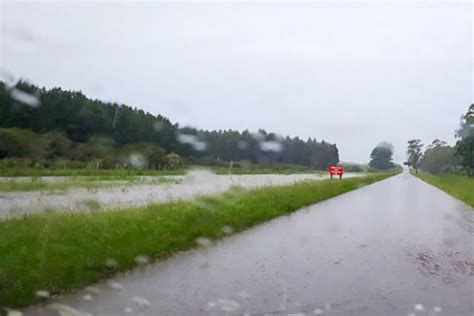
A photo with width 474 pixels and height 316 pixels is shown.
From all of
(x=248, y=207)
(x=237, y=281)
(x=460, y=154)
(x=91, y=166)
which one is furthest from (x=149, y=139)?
(x=237, y=281)

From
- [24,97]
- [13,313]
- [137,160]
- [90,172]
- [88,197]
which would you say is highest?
[24,97]

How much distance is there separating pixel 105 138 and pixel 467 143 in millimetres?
40150

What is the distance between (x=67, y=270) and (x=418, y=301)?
526 centimetres

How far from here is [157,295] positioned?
6.61m

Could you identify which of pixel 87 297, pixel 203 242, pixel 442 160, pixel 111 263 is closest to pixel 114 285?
pixel 87 297

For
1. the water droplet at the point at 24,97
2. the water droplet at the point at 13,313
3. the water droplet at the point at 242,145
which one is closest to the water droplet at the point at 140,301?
the water droplet at the point at 13,313

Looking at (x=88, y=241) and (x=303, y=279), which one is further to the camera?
(x=88, y=241)

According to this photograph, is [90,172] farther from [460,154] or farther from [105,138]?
[460,154]

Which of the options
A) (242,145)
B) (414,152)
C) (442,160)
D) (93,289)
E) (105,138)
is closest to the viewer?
(93,289)

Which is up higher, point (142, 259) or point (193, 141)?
point (193, 141)

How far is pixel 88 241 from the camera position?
9289 mm

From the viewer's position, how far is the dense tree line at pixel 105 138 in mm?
33062

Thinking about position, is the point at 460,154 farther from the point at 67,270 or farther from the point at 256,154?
the point at 67,270

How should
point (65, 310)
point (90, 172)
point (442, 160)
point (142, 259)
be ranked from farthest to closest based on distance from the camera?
point (442, 160)
point (90, 172)
point (142, 259)
point (65, 310)
